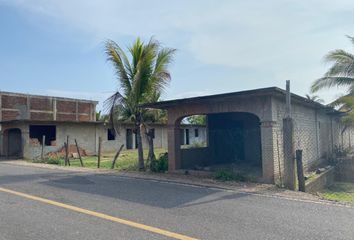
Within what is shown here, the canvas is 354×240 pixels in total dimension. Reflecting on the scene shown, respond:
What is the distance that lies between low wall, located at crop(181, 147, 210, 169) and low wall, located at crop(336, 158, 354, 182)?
6471 mm

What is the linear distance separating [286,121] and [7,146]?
959 inches

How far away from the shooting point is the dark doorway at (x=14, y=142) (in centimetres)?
2673

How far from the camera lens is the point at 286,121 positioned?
31.9 feet

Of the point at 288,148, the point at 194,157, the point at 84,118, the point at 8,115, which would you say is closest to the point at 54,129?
the point at 8,115

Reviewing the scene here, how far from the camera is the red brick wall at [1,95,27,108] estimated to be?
36031 millimetres

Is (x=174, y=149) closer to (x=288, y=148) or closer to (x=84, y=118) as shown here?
(x=288, y=148)

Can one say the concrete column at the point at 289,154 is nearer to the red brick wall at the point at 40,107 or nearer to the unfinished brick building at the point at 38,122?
the unfinished brick building at the point at 38,122

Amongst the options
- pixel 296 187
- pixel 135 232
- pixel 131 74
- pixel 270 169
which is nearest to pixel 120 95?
pixel 131 74

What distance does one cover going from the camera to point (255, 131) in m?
16.0

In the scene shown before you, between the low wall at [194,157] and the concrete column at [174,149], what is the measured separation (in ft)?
2.50

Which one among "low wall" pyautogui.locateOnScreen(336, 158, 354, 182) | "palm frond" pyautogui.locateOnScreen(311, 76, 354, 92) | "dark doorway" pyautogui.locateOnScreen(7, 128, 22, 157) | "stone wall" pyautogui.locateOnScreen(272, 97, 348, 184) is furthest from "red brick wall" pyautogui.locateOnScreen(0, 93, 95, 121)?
"low wall" pyautogui.locateOnScreen(336, 158, 354, 182)

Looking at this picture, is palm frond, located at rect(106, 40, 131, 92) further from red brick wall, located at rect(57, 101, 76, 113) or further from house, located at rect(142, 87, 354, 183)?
red brick wall, located at rect(57, 101, 76, 113)

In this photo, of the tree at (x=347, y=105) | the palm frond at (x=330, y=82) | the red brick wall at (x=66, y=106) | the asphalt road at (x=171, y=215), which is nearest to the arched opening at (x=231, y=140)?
the tree at (x=347, y=105)

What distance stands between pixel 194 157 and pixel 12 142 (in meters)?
19.2
